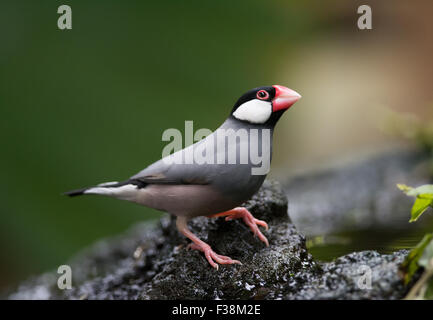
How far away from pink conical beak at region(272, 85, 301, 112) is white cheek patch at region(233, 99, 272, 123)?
0.02m

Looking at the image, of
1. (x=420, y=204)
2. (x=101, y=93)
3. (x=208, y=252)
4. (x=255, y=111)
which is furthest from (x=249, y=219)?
(x=101, y=93)

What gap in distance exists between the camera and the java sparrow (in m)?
1.57

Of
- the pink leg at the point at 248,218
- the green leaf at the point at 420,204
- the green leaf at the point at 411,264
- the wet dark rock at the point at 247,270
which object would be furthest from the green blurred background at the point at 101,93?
the green leaf at the point at 411,264

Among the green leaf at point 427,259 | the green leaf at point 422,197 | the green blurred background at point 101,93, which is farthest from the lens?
the green blurred background at point 101,93

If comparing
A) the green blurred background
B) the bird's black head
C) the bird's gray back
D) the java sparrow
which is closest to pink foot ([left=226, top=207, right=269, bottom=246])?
the java sparrow

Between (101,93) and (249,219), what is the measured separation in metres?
3.24

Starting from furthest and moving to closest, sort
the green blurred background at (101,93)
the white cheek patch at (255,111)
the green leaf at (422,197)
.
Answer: the green blurred background at (101,93)
the white cheek patch at (255,111)
the green leaf at (422,197)

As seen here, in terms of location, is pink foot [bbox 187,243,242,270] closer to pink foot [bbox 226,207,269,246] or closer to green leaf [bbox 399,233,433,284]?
pink foot [bbox 226,207,269,246]

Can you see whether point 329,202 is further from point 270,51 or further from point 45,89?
point 270,51

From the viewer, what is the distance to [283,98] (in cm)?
164

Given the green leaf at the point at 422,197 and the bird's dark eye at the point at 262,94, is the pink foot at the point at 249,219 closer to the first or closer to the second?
the bird's dark eye at the point at 262,94

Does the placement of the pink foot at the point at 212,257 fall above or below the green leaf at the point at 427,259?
below

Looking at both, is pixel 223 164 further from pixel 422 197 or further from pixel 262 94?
pixel 422 197

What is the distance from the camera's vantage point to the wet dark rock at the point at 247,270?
1328 mm
